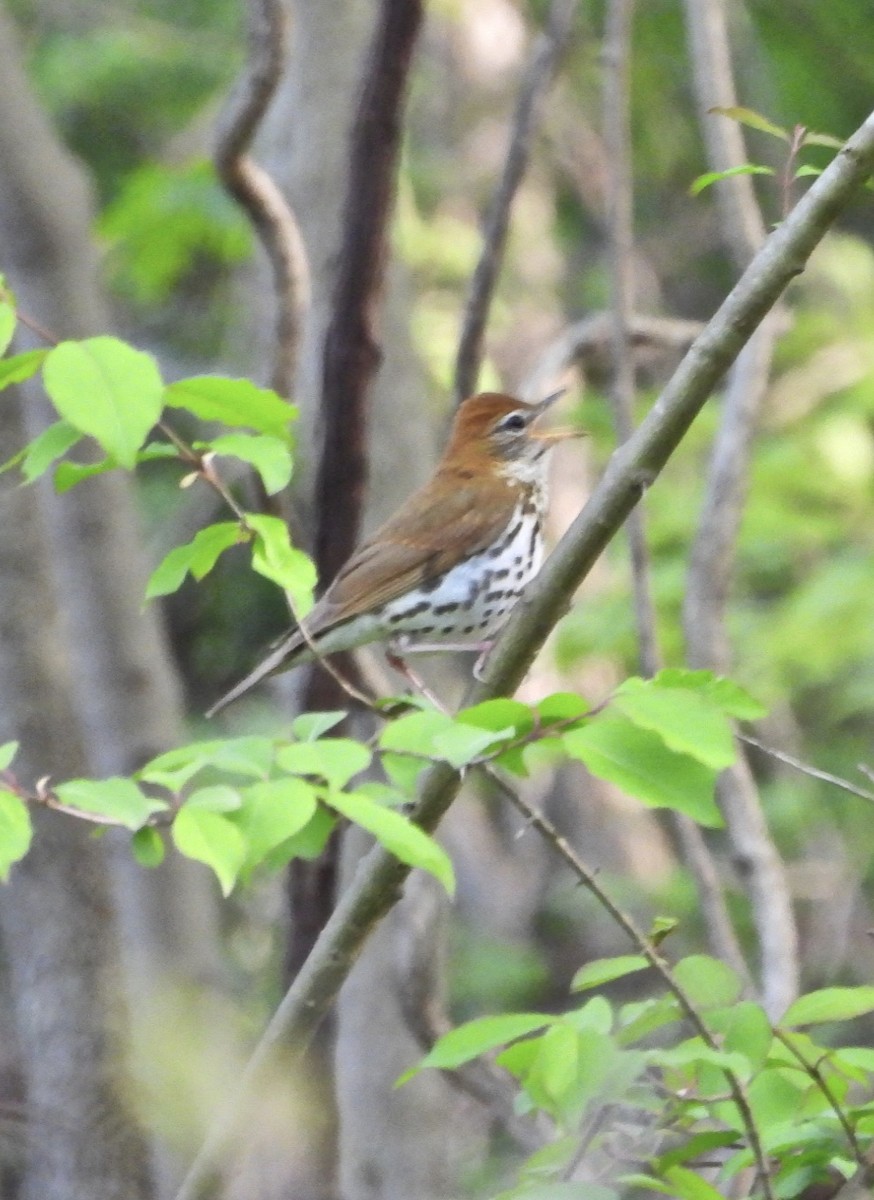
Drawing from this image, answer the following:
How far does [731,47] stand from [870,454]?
A: 6.30ft

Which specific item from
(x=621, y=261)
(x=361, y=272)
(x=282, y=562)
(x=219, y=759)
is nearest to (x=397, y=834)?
(x=219, y=759)

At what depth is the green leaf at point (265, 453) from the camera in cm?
193

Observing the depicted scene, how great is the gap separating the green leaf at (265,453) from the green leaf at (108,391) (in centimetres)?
21

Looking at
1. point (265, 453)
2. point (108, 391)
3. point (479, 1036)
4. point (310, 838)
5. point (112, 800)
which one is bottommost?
point (479, 1036)

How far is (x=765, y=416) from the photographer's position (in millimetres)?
8922

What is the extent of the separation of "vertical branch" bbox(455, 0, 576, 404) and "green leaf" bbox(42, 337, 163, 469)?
2041mm

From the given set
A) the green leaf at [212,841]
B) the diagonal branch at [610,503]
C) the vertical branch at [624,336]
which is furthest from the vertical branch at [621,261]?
the green leaf at [212,841]

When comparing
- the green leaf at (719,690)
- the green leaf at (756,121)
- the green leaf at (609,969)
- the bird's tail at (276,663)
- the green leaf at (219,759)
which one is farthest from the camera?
the bird's tail at (276,663)

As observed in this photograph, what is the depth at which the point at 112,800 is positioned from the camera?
1.65 meters

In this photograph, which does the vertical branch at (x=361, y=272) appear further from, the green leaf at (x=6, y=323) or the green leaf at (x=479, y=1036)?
the green leaf at (x=479, y=1036)

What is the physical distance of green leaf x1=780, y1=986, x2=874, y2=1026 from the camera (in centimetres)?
190

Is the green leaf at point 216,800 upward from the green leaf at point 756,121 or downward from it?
downward

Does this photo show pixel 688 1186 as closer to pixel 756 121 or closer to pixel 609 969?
pixel 609 969

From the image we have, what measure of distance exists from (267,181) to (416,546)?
0.92 meters
